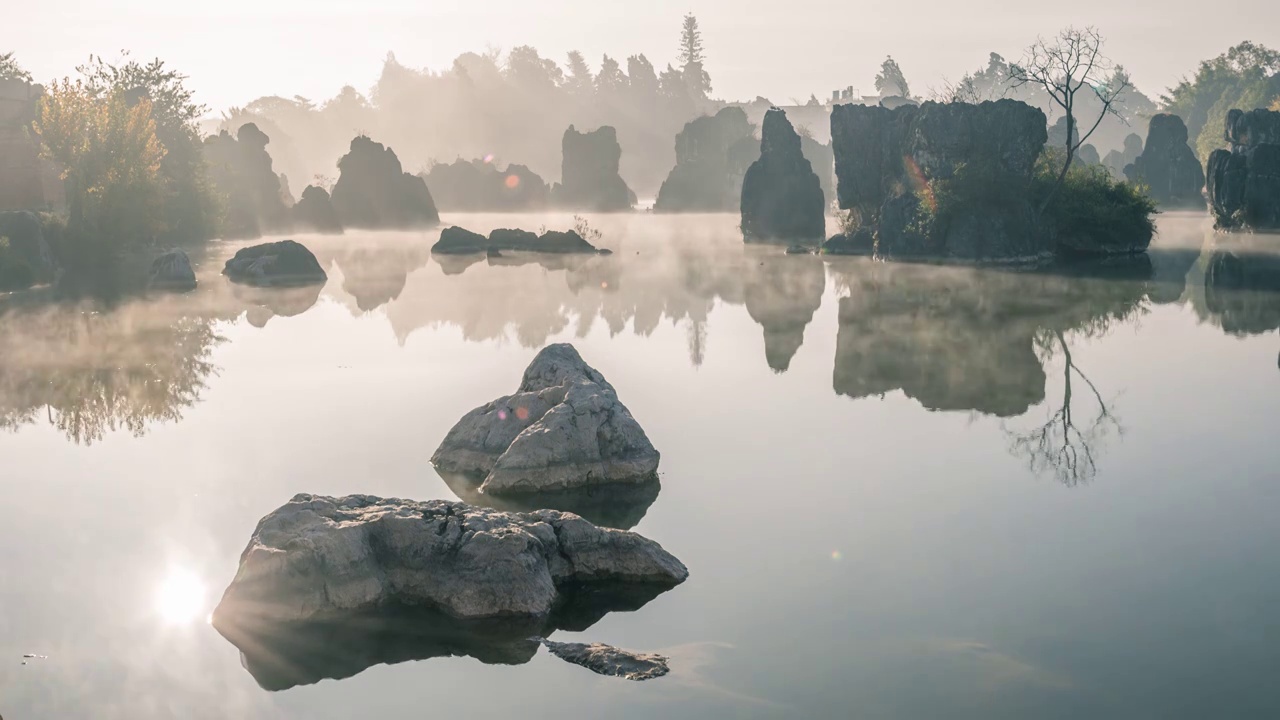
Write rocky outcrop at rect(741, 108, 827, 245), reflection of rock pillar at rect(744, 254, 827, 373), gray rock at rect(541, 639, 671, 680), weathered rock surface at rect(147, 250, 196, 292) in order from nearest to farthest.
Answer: gray rock at rect(541, 639, 671, 680)
reflection of rock pillar at rect(744, 254, 827, 373)
weathered rock surface at rect(147, 250, 196, 292)
rocky outcrop at rect(741, 108, 827, 245)

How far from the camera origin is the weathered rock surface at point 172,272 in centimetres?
4647

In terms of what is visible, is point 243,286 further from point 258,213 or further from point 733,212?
point 733,212

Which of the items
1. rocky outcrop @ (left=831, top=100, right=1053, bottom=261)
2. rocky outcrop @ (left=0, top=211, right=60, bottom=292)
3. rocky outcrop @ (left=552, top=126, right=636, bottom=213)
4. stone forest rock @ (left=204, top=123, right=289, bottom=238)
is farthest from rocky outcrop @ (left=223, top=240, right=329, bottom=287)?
rocky outcrop @ (left=552, top=126, right=636, bottom=213)

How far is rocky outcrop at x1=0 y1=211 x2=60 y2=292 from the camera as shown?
1784 inches

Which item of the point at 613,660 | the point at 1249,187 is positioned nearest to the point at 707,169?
the point at 1249,187

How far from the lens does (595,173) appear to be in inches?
4742

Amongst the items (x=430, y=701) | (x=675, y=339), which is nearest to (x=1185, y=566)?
(x=430, y=701)

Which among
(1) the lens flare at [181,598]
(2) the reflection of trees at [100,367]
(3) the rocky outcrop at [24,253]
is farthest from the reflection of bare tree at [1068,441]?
(3) the rocky outcrop at [24,253]

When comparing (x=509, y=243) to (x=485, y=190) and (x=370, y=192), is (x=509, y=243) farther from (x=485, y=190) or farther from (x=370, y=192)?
(x=485, y=190)

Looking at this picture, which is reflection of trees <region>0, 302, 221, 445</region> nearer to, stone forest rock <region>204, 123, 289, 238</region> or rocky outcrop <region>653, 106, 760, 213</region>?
stone forest rock <region>204, 123, 289, 238</region>

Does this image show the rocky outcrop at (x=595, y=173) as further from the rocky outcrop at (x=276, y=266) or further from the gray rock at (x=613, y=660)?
the gray rock at (x=613, y=660)

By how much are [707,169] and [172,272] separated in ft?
266

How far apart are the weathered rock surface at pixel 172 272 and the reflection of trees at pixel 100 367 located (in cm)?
784

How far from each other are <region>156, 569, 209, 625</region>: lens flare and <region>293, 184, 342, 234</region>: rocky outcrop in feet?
246
